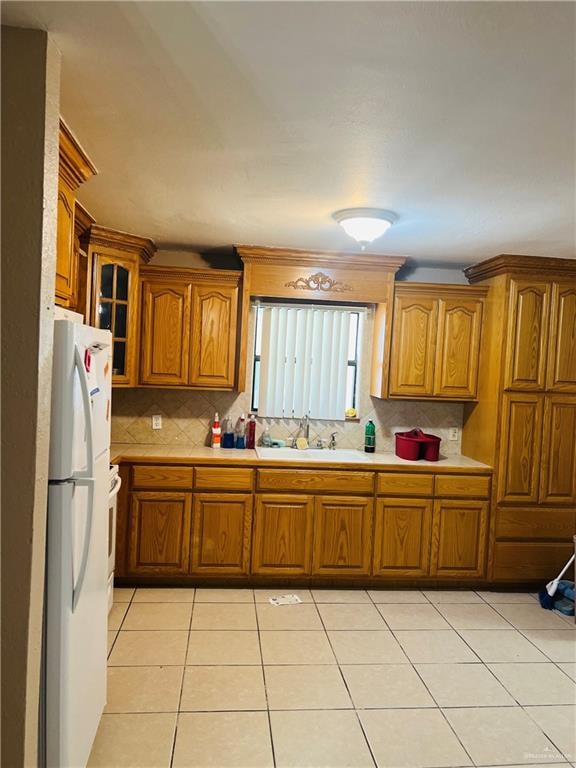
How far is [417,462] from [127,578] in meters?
2.18

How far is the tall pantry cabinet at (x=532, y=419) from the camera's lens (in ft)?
12.3

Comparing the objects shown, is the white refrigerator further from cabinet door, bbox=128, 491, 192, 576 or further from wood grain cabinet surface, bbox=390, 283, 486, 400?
wood grain cabinet surface, bbox=390, 283, 486, 400

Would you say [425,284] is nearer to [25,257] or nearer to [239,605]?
[239,605]

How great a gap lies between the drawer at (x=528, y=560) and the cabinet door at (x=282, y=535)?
4.51 ft

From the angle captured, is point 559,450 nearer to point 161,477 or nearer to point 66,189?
point 161,477

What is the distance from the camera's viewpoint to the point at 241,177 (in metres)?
2.43

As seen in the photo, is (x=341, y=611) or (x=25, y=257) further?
(x=341, y=611)

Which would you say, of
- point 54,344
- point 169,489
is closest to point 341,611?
point 169,489

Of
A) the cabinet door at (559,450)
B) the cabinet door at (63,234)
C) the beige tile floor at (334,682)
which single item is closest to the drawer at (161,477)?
the beige tile floor at (334,682)

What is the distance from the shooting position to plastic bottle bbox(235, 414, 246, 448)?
4.06 meters

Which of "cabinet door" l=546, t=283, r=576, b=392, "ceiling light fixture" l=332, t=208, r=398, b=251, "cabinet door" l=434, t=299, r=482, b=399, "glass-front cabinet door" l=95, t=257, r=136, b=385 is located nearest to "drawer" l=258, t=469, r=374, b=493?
"cabinet door" l=434, t=299, r=482, b=399

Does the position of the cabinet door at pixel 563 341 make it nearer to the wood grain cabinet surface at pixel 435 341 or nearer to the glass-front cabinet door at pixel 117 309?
the wood grain cabinet surface at pixel 435 341

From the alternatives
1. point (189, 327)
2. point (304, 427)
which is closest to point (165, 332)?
point (189, 327)

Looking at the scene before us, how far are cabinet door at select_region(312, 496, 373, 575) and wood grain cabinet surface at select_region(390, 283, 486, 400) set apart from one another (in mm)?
908
